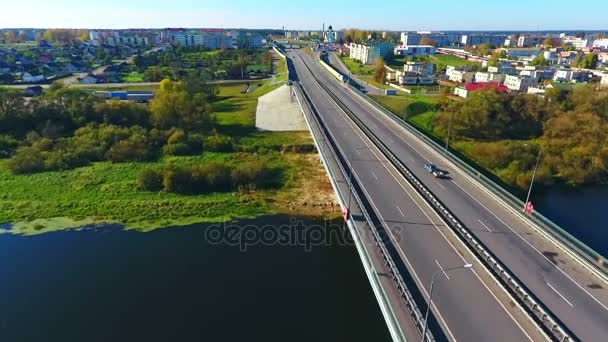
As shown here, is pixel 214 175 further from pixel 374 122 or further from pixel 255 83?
pixel 255 83

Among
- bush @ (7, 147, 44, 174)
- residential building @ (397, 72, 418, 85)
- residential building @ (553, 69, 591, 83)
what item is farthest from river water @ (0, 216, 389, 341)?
residential building @ (553, 69, 591, 83)

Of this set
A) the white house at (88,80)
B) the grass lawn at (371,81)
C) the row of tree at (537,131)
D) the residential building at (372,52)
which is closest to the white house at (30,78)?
the white house at (88,80)

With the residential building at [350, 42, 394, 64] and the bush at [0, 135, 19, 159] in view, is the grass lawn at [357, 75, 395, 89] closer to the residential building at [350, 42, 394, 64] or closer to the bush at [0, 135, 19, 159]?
the residential building at [350, 42, 394, 64]

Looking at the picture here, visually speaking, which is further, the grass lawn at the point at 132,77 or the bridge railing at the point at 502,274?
the grass lawn at the point at 132,77

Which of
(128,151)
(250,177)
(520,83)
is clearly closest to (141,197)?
(250,177)

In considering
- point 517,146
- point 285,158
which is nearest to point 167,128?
point 285,158

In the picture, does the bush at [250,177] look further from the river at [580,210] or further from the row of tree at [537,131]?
the river at [580,210]

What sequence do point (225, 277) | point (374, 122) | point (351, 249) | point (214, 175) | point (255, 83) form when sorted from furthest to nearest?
point (255, 83), point (374, 122), point (214, 175), point (351, 249), point (225, 277)
